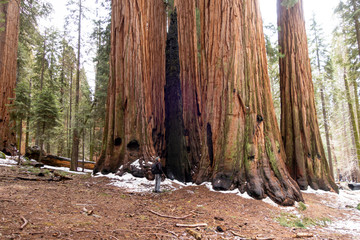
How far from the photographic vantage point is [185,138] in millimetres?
8109

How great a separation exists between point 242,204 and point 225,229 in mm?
1546

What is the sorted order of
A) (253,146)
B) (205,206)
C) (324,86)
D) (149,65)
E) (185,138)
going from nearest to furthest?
(205,206)
(253,146)
(185,138)
(149,65)
(324,86)

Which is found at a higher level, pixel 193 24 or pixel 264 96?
pixel 193 24

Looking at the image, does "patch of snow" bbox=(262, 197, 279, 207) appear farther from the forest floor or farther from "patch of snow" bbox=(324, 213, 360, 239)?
"patch of snow" bbox=(324, 213, 360, 239)

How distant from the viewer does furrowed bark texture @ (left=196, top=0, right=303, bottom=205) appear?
18.7ft

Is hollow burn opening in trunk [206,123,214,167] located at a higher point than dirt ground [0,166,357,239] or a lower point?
higher

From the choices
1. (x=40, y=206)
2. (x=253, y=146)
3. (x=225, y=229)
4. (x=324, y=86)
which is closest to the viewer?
(x=225, y=229)

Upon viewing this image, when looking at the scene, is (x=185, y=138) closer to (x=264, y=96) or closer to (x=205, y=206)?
(x=264, y=96)

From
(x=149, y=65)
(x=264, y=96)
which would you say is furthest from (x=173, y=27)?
(x=264, y=96)

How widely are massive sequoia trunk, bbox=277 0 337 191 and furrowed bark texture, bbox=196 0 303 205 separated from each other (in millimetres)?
2238

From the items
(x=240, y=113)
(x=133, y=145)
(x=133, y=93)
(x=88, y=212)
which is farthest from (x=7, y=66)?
(x=240, y=113)

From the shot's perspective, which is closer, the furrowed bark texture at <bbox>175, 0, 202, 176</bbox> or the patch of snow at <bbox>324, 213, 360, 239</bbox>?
the patch of snow at <bbox>324, 213, 360, 239</bbox>

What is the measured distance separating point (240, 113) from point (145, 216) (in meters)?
3.70

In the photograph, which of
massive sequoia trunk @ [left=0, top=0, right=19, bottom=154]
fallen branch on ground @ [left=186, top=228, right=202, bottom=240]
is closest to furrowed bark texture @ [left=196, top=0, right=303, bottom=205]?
fallen branch on ground @ [left=186, top=228, right=202, bottom=240]
